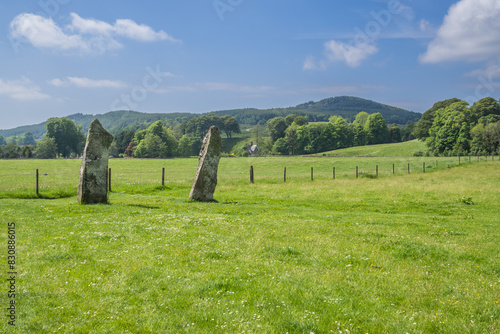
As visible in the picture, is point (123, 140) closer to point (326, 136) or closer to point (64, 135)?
point (64, 135)

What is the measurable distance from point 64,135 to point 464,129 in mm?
130408

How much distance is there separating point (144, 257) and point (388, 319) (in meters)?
6.35

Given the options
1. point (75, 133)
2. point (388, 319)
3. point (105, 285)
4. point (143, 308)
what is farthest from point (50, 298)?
point (75, 133)

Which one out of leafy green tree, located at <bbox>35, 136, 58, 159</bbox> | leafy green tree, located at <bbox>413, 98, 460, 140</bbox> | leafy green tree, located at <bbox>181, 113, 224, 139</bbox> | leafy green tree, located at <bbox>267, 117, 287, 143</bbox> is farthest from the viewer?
leafy green tree, located at <bbox>181, 113, 224, 139</bbox>

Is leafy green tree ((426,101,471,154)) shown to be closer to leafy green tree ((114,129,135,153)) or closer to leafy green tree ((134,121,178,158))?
leafy green tree ((134,121,178,158))

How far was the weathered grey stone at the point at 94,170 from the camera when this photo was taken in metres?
20.0

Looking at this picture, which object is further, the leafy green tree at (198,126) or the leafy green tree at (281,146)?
the leafy green tree at (198,126)

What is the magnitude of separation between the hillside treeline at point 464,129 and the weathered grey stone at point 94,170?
281 feet

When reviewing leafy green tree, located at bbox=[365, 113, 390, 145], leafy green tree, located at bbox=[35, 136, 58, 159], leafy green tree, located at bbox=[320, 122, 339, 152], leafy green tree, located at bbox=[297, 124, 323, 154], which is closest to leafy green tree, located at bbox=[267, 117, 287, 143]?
leafy green tree, located at bbox=[297, 124, 323, 154]

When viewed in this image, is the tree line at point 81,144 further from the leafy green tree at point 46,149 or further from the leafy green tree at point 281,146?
the leafy green tree at point 281,146

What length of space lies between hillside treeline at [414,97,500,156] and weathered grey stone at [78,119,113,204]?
85.5 m

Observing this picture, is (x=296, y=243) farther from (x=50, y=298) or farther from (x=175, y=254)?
(x=50, y=298)

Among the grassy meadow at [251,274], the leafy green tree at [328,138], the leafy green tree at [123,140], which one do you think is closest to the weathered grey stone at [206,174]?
the grassy meadow at [251,274]

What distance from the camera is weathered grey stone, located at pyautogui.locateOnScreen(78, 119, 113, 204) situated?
1997 centimetres
